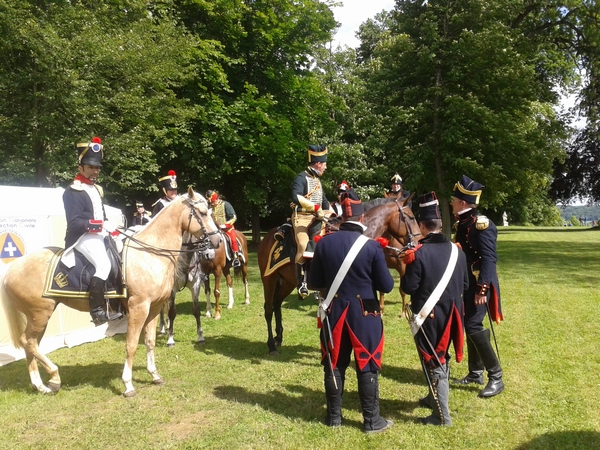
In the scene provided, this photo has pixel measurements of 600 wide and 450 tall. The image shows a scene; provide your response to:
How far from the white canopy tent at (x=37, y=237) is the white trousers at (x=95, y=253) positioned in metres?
2.12

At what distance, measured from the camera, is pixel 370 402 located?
15.9 ft

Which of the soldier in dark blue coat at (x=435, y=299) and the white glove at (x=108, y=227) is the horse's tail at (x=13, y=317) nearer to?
the white glove at (x=108, y=227)

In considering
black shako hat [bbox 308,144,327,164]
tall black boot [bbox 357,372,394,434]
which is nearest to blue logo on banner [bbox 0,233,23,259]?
black shako hat [bbox 308,144,327,164]

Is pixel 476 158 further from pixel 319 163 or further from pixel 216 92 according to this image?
pixel 319 163

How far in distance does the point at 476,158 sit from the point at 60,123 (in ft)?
50.9

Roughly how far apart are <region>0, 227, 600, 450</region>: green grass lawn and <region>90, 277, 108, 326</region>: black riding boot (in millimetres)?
1125

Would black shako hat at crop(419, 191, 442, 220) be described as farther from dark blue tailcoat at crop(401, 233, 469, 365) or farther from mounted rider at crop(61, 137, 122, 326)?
mounted rider at crop(61, 137, 122, 326)

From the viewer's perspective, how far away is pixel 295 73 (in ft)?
80.2

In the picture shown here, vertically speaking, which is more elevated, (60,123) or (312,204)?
(60,123)

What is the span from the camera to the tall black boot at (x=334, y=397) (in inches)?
194

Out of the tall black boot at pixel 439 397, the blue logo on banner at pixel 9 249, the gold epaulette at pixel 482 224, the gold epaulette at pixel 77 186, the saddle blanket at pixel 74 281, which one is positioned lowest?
the tall black boot at pixel 439 397

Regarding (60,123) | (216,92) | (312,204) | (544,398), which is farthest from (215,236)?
(216,92)

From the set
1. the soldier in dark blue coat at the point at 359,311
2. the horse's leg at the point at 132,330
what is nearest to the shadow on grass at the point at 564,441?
the soldier in dark blue coat at the point at 359,311

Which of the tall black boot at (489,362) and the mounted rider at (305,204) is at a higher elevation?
the mounted rider at (305,204)
